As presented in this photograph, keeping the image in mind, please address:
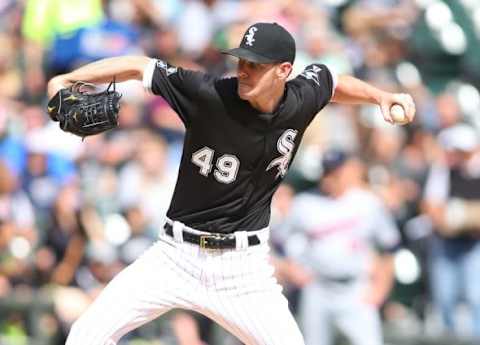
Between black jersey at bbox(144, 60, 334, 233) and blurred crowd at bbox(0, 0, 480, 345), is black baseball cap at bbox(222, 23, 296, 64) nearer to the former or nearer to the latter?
black jersey at bbox(144, 60, 334, 233)

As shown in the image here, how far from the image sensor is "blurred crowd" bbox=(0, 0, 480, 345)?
9148 millimetres

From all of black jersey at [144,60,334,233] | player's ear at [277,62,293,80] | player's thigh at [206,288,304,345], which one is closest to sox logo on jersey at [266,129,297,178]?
black jersey at [144,60,334,233]

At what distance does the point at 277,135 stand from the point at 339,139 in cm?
476

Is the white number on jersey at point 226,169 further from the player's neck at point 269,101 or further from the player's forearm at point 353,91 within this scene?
the player's forearm at point 353,91

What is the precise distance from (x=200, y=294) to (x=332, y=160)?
3456 mm

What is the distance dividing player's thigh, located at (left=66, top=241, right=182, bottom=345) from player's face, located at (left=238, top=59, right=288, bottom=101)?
0.94 meters

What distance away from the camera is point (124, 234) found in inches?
366

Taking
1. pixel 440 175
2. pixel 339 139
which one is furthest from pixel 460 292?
pixel 339 139

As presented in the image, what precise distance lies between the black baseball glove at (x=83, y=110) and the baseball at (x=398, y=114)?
1.35 metres

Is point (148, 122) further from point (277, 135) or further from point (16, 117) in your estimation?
point (277, 135)

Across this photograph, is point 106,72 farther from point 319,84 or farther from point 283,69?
point 319,84

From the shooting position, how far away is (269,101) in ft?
17.6

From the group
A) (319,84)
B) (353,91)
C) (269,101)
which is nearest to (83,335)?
(269,101)

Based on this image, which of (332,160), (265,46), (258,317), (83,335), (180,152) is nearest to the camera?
(265,46)
